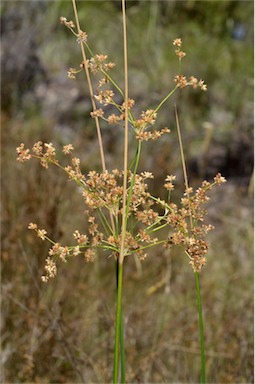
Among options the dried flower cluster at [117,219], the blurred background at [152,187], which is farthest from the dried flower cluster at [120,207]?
the blurred background at [152,187]

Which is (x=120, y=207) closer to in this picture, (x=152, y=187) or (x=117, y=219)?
(x=117, y=219)

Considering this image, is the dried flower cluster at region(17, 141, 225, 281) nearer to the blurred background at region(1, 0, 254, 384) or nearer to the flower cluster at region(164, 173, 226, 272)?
the flower cluster at region(164, 173, 226, 272)

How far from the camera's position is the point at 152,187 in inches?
178

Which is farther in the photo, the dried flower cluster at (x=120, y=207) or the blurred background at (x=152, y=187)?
the blurred background at (x=152, y=187)

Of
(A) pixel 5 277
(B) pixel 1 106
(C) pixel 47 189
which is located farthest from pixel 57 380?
(B) pixel 1 106

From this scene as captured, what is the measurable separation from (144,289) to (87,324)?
2.13 feet

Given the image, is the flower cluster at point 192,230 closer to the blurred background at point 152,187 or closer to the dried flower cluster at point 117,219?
the dried flower cluster at point 117,219

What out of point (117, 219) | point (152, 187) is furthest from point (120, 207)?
point (152, 187)

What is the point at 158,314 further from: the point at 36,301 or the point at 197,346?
the point at 36,301

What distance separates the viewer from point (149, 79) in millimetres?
5824

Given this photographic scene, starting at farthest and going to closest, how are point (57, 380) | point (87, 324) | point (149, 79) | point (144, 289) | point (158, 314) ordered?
1. point (149, 79)
2. point (144, 289)
3. point (158, 314)
4. point (87, 324)
5. point (57, 380)

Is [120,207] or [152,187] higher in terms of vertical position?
[152,187]

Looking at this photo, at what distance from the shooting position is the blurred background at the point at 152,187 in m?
2.53

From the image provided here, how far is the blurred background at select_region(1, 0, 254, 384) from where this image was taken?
253 centimetres
